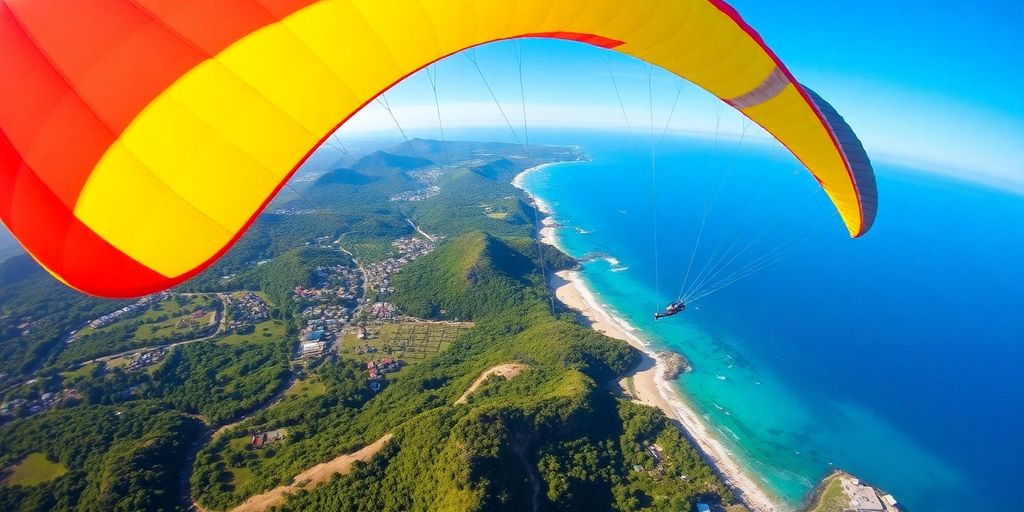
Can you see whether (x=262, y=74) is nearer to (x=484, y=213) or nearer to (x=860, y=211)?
(x=860, y=211)

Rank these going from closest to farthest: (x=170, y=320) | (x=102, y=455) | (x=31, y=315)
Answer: (x=102, y=455), (x=170, y=320), (x=31, y=315)

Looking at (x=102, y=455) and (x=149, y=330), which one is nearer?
(x=102, y=455)

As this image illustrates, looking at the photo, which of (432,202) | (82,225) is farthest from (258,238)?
(82,225)

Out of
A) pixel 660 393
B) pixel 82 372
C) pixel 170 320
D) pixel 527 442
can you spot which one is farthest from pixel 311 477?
pixel 170 320

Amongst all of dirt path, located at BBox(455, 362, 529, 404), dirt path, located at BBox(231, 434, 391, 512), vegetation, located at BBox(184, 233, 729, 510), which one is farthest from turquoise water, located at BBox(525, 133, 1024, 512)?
dirt path, located at BBox(231, 434, 391, 512)

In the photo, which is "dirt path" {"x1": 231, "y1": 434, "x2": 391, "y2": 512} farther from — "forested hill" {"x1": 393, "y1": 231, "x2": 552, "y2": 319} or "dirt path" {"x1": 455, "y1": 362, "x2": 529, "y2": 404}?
"forested hill" {"x1": 393, "y1": 231, "x2": 552, "y2": 319}

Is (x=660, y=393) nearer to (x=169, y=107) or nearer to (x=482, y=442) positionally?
(x=482, y=442)

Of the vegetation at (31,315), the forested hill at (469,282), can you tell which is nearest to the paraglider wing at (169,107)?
the forested hill at (469,282)
